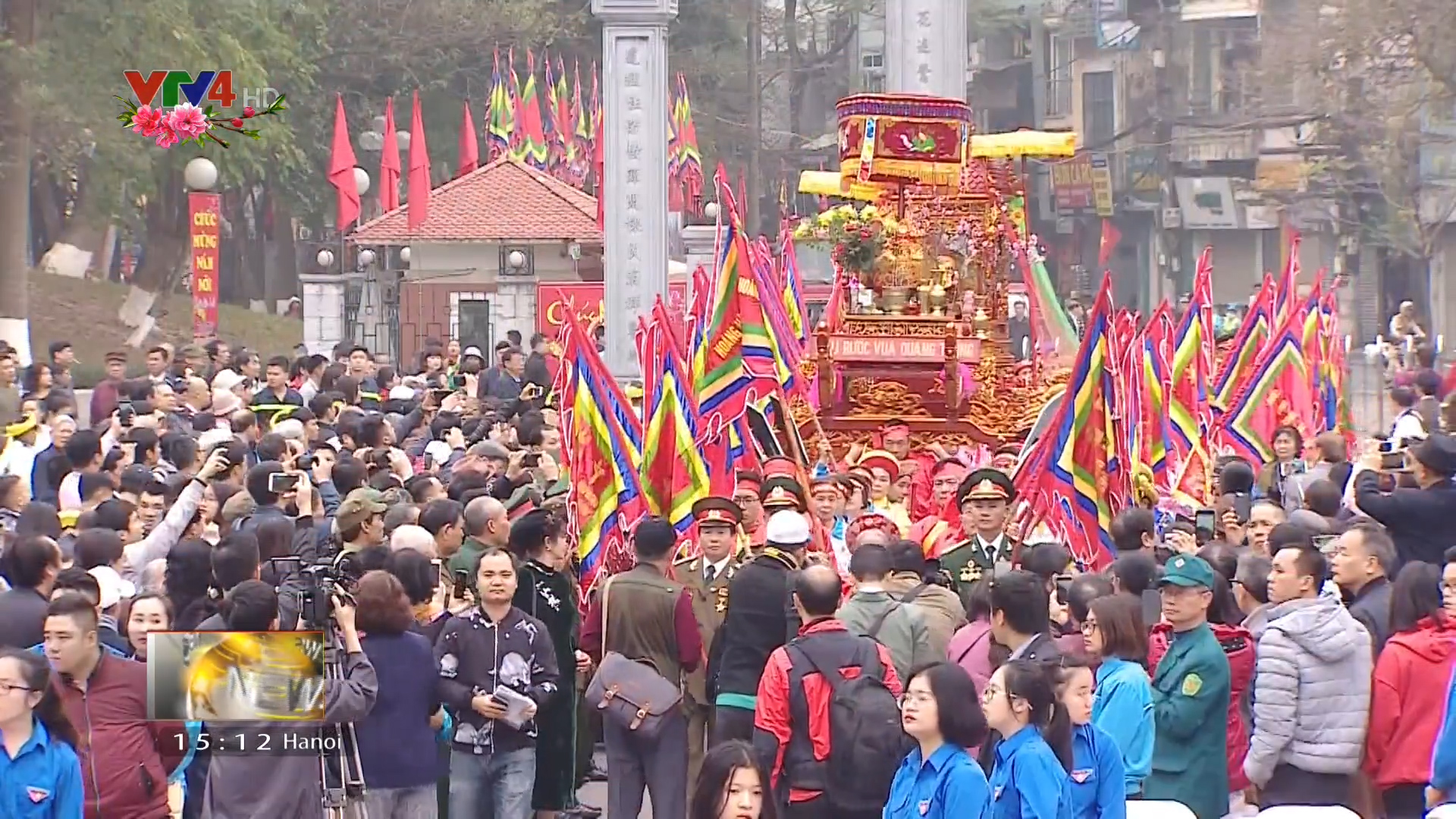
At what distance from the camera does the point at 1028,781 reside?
6.93 meters

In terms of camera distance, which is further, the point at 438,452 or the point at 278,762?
the point at 438,452

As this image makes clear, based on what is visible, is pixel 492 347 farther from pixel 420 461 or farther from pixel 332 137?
pixel 420 461

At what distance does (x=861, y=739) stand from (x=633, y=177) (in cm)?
1413

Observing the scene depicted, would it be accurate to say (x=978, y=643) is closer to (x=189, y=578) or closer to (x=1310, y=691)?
(x=1310, y=691)

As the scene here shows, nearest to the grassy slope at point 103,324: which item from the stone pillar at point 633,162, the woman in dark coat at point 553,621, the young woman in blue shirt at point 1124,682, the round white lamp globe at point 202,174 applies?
the round white lamp globe at point 202,174

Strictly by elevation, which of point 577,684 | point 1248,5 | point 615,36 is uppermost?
point 1248,5

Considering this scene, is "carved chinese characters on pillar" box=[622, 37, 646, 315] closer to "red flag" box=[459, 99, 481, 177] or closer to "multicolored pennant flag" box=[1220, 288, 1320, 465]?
"multicolored pennant flag" box=[1220, 288, 1320, 465]

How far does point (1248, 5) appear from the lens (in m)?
55.5

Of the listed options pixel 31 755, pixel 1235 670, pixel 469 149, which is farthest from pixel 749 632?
pixel 469 149

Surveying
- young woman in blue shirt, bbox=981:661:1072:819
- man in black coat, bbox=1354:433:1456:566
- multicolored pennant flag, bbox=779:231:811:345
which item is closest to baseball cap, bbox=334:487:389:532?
young woman in blue shirt, bbox=981:661:1072:819

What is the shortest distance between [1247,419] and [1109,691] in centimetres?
1038

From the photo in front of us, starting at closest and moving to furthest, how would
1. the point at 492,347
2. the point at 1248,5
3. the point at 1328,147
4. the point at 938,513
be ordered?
the point at 938,513
the point at 492,347
the point at 1328,147
the point at 1248,5

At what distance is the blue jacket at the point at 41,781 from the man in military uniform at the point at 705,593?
3.50 m

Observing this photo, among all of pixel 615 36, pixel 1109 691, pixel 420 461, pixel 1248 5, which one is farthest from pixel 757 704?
pixel 1248 5
